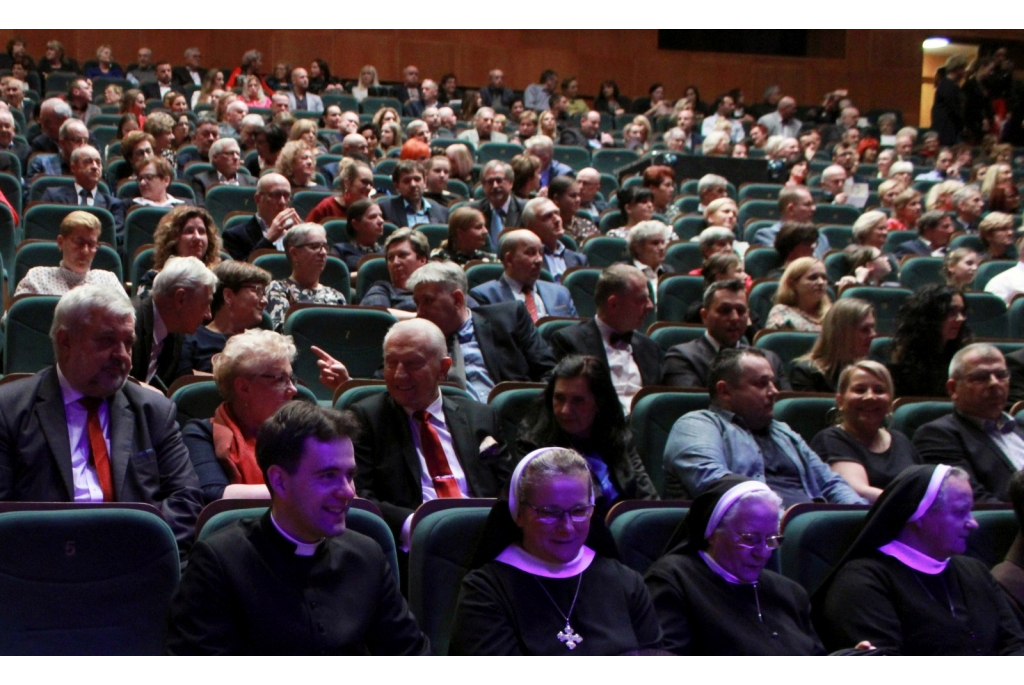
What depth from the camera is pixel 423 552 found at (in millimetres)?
2324

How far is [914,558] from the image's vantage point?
2490 mm

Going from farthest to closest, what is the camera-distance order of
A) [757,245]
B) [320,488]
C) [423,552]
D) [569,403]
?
[757,245] < [569,403] < [423,552] < [320,488]

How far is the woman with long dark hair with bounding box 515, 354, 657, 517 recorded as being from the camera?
9.44 ft

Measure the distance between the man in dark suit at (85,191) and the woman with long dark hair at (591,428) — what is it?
3.13 m

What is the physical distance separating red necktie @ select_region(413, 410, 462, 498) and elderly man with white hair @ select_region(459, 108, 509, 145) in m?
6.48

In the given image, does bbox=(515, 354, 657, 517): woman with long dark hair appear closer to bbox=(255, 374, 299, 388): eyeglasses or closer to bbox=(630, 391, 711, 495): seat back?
bbox=(630, 391, 711, 495): seat back

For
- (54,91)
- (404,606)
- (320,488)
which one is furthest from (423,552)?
(54,91)

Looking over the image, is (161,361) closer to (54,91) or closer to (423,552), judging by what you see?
(423,552)

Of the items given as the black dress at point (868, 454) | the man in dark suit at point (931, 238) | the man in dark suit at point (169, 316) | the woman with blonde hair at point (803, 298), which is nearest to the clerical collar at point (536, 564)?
the black dress at point (868, 454)

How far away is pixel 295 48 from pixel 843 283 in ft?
31.2

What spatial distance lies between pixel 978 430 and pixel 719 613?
1.44 meters

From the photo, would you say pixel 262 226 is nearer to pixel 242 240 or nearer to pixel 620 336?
pixel 242 240

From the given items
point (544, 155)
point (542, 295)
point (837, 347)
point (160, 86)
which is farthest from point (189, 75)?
point (837, 347)

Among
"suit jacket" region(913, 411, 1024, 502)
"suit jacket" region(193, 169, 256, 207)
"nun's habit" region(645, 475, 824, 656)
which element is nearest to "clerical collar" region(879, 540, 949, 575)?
"nun's habit" region(645, 475, 824, 656)
